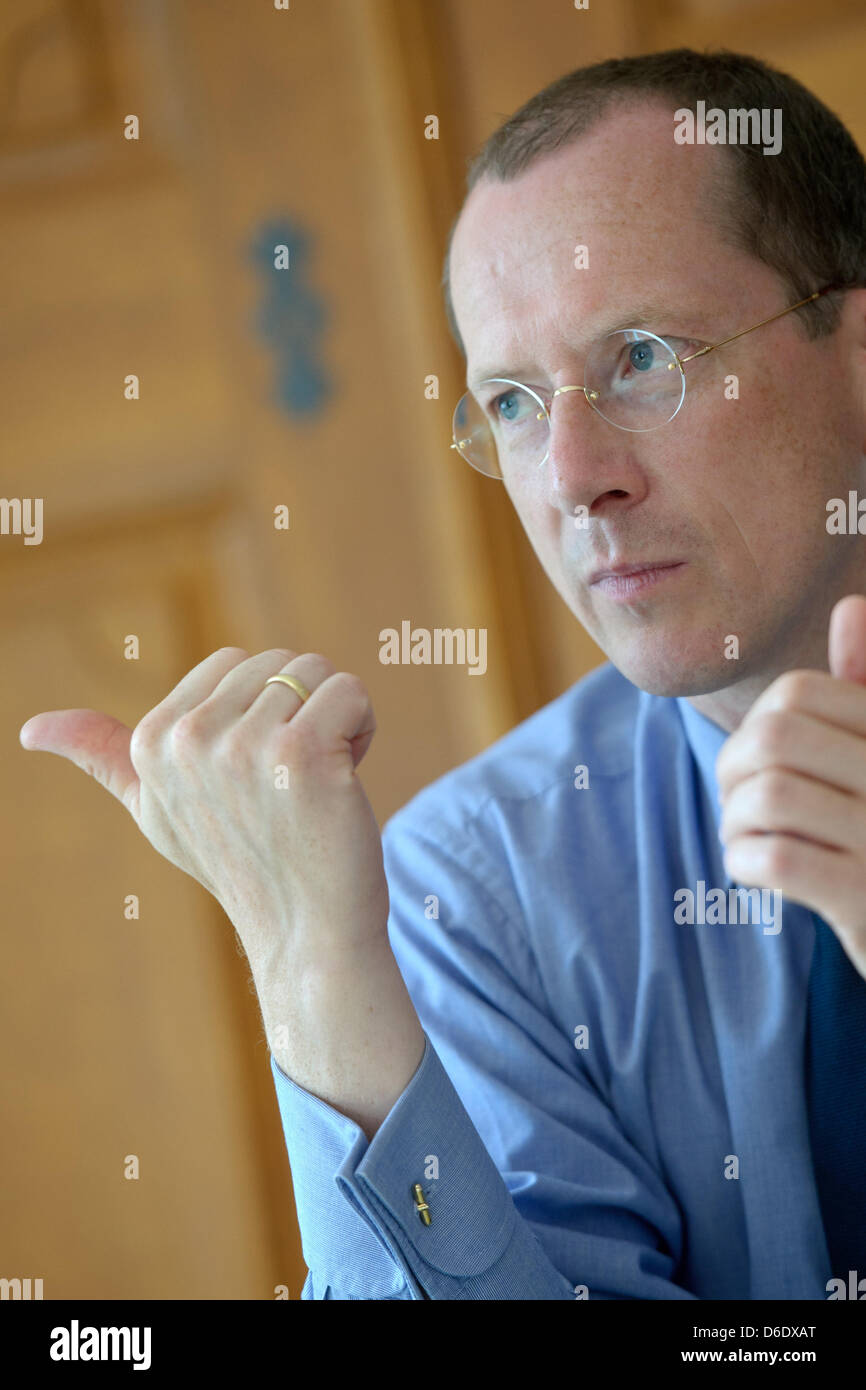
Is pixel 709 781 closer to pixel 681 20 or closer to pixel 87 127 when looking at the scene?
pixel 681 20

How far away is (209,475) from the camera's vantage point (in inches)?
57.2

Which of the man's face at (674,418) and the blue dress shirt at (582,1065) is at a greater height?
the man's face at (674,418)

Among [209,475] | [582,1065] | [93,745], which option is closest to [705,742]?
[582,1065]

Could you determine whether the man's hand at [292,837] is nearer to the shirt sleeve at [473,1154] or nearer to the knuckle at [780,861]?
the shirt sleeve at [473,1154]

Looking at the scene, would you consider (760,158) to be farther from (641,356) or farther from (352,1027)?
(352,1027)

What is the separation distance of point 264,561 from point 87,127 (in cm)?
51

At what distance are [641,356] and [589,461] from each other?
87 millimetres

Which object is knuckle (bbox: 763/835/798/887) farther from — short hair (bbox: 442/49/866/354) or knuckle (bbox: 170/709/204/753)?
short hair (bbox: 442/49/866/354)

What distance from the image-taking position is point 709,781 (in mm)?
1060

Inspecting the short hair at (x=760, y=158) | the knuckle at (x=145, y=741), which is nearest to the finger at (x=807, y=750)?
the knuckle at (x=145, y=741)

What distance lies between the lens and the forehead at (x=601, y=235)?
0.91 meters

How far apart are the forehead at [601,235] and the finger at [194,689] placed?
32cm
